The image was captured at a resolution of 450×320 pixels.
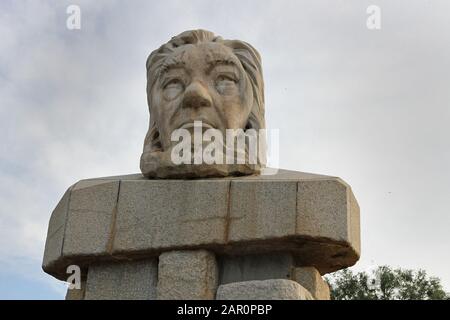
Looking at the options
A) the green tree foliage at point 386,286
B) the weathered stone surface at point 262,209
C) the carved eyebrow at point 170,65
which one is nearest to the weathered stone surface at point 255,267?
the weathered stone surface at point 262,209

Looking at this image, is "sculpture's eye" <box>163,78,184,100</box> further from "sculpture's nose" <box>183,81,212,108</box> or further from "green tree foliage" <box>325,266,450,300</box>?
"green tree foliage" <box>325,266,450,300</box>

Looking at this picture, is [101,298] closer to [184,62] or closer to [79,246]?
[79,246]

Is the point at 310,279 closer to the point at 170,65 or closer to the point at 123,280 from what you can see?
the point at 123,280

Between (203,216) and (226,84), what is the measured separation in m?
1.35

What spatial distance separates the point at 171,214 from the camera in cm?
461

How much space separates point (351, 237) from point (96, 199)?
2.07 meters

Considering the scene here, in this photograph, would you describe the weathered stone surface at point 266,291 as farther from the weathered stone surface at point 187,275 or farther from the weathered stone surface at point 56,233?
the weathered stone surface at point 56,233

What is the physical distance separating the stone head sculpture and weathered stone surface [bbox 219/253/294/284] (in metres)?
0.73

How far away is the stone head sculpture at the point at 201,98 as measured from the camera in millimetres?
4949

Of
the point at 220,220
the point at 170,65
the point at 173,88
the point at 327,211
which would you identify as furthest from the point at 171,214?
the point at 170,65

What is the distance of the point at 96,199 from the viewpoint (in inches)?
195

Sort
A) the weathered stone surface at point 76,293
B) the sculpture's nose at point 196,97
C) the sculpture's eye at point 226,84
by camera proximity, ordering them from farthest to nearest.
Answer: the sculpture's eye at point 226,84 → the sculpture's nose at point 196,97 → the weathered stone surface at point 76,293

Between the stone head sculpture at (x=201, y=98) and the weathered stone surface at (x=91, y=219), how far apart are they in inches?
15.7
